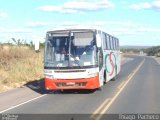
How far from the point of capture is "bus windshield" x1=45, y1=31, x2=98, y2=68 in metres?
20.2

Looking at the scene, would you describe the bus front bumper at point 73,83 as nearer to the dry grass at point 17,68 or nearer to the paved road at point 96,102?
the paved road at point 96,102

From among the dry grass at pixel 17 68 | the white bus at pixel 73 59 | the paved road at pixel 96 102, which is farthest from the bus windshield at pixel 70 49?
the dry grass at pixel 17 68

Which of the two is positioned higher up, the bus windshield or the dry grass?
the bus windshield

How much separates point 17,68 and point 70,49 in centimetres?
1252

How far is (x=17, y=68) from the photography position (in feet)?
106

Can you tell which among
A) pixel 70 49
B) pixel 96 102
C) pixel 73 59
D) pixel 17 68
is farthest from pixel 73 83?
pixel 17 68

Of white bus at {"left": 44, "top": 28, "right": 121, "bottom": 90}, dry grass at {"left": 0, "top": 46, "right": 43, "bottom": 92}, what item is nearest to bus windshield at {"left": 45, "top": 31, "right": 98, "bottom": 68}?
white bus at {"left": 44, "top": 28, "right": 121, "bottom": 90}

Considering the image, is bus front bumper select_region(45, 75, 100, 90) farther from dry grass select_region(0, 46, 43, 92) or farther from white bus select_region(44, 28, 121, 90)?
dry grass select_region(0, 46, 43, 92)

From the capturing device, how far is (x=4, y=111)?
15.1 meters

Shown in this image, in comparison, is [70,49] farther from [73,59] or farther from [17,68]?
[17,68]

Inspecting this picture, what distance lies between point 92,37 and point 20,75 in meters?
9.65

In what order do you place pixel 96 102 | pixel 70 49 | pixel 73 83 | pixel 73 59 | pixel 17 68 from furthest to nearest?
pixel 17 68 < pixel 70 49 < pixel 73 59 < pixel 73 83 < pixel 96 102

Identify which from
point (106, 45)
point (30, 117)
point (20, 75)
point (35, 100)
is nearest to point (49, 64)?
point (35, 100)

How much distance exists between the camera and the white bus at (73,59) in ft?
65.7
